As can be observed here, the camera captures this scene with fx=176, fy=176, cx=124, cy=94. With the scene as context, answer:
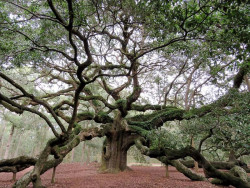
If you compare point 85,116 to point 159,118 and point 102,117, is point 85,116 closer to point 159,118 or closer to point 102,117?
point 102,117

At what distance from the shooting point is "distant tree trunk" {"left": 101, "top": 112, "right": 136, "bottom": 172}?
A: 10.2 m

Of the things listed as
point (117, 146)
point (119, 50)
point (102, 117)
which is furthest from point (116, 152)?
point (119, 50)

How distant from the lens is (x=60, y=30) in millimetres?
6121

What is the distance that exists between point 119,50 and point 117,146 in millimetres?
5679

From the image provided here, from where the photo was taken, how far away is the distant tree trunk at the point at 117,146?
1016 cm

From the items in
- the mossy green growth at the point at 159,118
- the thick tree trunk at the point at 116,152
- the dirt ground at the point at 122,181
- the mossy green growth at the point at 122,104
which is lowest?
the dirt ground at the point at 122,181

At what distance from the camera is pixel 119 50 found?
25.7ft

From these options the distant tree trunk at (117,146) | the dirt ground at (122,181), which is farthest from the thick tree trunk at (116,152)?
the dirt ground at (122,181)

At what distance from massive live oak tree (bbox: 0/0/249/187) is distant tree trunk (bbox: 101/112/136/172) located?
0.06 meters

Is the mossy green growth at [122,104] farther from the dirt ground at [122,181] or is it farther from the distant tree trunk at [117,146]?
the dirt ground at [122,181]

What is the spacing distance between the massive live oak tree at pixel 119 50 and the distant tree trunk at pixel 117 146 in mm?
56

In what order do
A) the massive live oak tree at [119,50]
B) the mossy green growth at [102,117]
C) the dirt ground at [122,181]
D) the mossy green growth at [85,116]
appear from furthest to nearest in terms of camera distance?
the mossy green growth at [102,117] → the mossy green growth at [85,116] → the dirt ground at [122,181] → the massive live oak tree at [119,50]

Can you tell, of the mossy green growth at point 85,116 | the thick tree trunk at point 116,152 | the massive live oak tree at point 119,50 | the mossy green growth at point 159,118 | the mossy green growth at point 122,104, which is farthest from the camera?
the thick tree trunk at point 116,152

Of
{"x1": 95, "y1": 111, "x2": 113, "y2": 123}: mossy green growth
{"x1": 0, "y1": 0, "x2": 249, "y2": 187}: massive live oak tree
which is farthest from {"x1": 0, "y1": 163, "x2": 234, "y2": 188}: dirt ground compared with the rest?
{"x1": 95, "y1": 111, "x2": 113, "y2": 123}: mossy green growth
